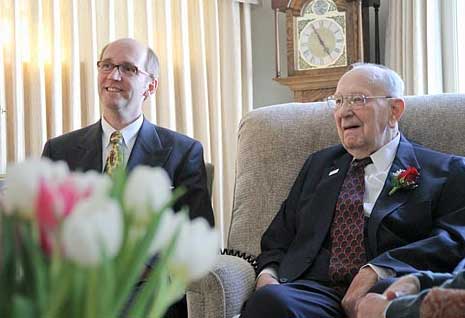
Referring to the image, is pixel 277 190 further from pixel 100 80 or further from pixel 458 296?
pixel 458 296

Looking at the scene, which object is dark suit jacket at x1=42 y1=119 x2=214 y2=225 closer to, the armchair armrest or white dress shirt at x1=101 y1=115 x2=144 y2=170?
white dress shirt at x1=101 y1=115 x2=144 y2=170

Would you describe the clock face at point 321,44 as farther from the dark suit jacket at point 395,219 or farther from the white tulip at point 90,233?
the white tulip at point 90,233

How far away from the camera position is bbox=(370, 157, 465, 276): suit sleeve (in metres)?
2.08

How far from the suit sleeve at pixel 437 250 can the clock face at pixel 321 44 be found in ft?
5.46

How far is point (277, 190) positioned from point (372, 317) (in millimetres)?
764

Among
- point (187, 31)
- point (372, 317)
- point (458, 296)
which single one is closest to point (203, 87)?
point (187, 31)

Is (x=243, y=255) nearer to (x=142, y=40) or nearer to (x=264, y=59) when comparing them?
(x=142, y=40)

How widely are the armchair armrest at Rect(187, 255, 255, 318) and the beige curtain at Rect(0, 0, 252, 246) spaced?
1.71 metres

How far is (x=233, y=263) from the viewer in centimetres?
215

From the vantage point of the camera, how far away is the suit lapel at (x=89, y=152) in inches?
100

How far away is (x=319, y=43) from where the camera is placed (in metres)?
3.76

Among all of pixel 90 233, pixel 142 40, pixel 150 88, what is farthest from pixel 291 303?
pixel 142 40

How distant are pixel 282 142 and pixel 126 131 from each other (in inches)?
22.3

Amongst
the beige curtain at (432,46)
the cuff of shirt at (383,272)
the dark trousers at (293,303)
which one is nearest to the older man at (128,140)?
the dark trousers at (293,303)
